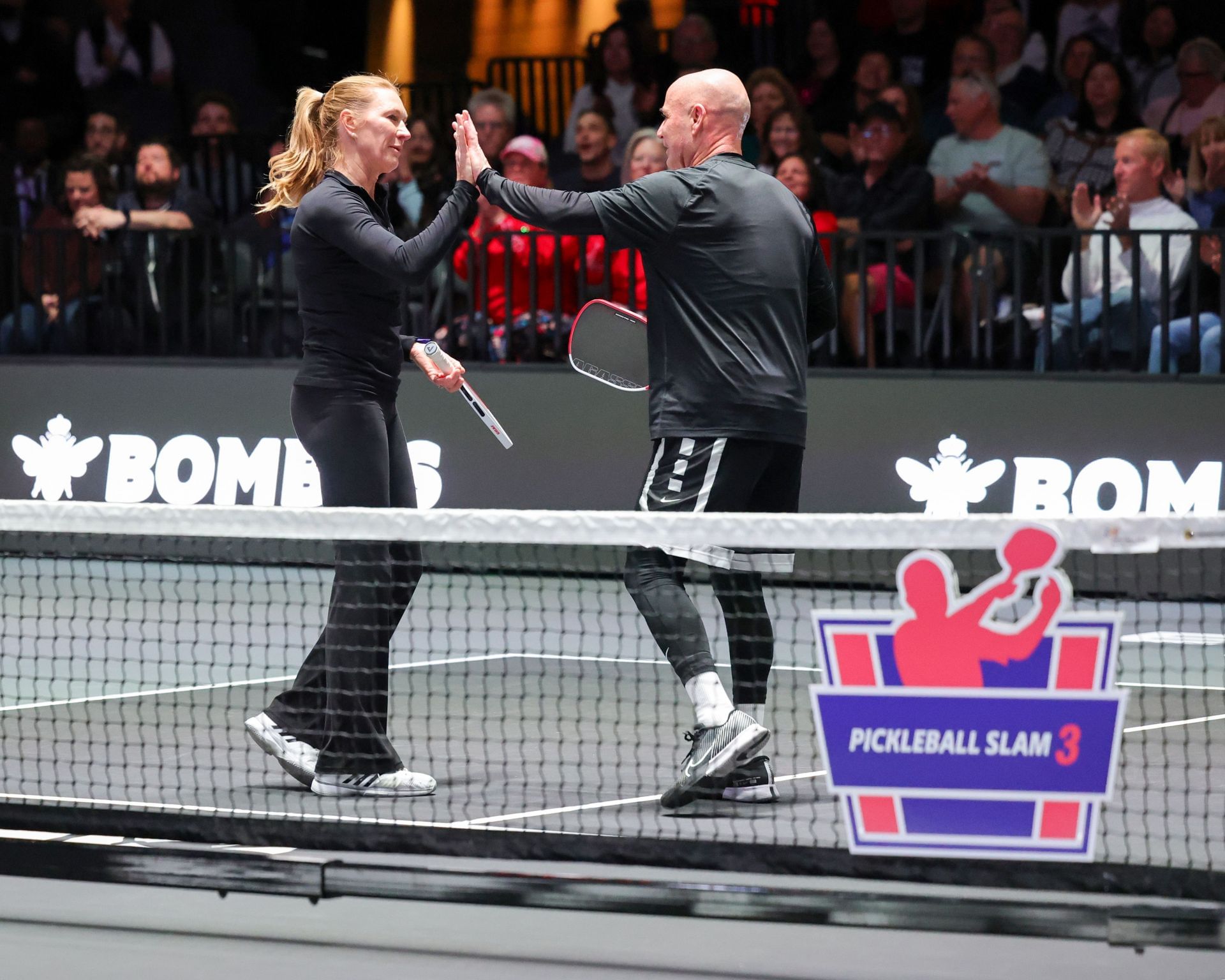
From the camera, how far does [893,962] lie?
14.8ft

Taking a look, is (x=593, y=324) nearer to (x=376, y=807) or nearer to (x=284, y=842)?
(x=376, y=807)

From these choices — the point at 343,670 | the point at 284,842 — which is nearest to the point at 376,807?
the point at 343,670

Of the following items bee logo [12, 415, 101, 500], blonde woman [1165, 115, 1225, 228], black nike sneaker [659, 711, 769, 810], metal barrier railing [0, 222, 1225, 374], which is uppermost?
blonde woman [1165, 115, 1225, 228]

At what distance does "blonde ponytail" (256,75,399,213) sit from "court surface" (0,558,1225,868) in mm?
1188

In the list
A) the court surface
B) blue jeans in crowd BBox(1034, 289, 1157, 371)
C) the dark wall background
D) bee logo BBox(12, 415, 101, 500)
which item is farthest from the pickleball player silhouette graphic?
bee logo BBox(12, 415, 101, 500)

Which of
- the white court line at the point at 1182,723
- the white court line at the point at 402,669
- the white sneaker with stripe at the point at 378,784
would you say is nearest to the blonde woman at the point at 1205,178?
the white court line at the point at 402,669

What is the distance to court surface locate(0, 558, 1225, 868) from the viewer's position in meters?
5.83

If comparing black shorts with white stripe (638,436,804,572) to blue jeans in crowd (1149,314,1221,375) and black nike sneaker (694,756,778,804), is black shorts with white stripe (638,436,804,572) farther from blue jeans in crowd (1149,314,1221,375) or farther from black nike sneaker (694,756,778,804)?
blue jeans in crowd (1149,314,1221,375)

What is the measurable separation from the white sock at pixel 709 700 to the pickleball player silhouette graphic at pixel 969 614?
164 centimetres

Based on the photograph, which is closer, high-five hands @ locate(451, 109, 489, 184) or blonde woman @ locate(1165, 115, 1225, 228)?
high-five hands @ locate(451, 109, 489, 184)

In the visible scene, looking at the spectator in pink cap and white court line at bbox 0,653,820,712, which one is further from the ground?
the spectator in pink cap

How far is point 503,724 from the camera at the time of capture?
23.3 feet

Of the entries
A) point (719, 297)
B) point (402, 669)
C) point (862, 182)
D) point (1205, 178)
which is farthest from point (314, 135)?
point (1205, 178)

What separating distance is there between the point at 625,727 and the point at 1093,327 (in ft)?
16.4
